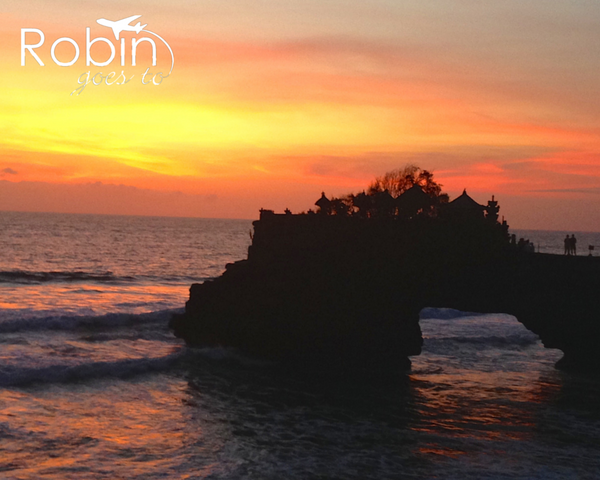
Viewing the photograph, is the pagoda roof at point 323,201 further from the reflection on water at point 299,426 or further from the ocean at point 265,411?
the reflection on water at point 299,426

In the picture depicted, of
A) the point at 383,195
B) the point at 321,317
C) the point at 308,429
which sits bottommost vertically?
the point at 308,429

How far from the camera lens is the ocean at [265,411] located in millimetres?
15258

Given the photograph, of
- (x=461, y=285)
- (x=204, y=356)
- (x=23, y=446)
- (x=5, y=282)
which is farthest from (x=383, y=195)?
(x=5, y=282)

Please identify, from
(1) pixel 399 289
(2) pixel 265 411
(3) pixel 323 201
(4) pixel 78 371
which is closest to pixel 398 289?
(1) pixel 399 289

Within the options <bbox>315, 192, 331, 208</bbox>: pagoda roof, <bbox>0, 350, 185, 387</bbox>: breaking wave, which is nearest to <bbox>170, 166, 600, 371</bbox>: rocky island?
<bbox>0, 350, 185, 387</bbox>: breaking wave

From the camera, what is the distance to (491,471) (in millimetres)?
15102

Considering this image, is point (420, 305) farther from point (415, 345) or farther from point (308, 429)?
point (308, 429)

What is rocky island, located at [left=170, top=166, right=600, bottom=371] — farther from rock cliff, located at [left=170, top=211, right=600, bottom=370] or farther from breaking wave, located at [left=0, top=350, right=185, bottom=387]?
breaking wave, located at [left=0, top=350, right=185, bottom=387]

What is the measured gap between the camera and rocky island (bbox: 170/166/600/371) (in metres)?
26.0

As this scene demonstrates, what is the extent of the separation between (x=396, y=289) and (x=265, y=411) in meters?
9.02

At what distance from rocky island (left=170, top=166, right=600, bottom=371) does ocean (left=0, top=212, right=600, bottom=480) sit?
1.55 meters

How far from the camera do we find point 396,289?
87.2 feet

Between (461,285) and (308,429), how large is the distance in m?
11.0

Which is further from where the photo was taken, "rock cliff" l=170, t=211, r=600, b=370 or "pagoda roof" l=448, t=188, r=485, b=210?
"pagoda roof" l=448, t=188, r=485, b=210
